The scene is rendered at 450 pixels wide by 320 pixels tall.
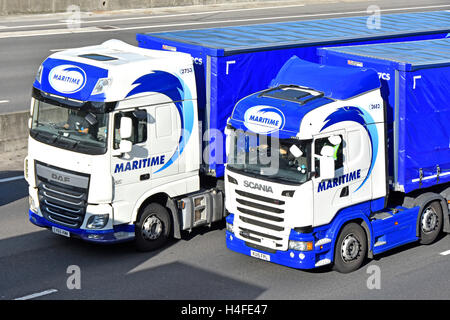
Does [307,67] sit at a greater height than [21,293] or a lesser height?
greater

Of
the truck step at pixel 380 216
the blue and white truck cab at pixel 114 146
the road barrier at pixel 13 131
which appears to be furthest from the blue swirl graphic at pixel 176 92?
the road barrier at pixel 13 131

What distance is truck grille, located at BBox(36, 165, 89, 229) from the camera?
14.0 m

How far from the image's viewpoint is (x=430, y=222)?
1523cm

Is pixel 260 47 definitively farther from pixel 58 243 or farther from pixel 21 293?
pixel 21 293

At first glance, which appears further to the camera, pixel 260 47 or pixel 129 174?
pixel 260 47

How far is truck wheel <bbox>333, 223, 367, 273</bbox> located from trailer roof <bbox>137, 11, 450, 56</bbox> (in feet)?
12.9

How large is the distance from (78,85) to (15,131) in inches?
306

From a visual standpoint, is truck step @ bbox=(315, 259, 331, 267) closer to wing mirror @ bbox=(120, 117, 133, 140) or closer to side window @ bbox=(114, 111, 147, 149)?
side window @ bbox=(114, 111, 147, 149)

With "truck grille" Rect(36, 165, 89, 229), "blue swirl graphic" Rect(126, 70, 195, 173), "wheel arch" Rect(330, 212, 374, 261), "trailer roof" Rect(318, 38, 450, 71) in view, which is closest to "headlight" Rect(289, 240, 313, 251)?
"wheel arch" Rect(330, 212, 374, 261)

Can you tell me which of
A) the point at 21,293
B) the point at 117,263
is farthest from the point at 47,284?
the point at 117,263

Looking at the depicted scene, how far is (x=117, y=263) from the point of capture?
14234mm

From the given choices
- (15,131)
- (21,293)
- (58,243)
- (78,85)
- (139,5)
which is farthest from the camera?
(139,5)

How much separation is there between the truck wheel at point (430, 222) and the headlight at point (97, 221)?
229 inches

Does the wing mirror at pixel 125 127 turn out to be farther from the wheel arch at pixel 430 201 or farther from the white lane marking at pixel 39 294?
the wheel arch at pixel 430 201
